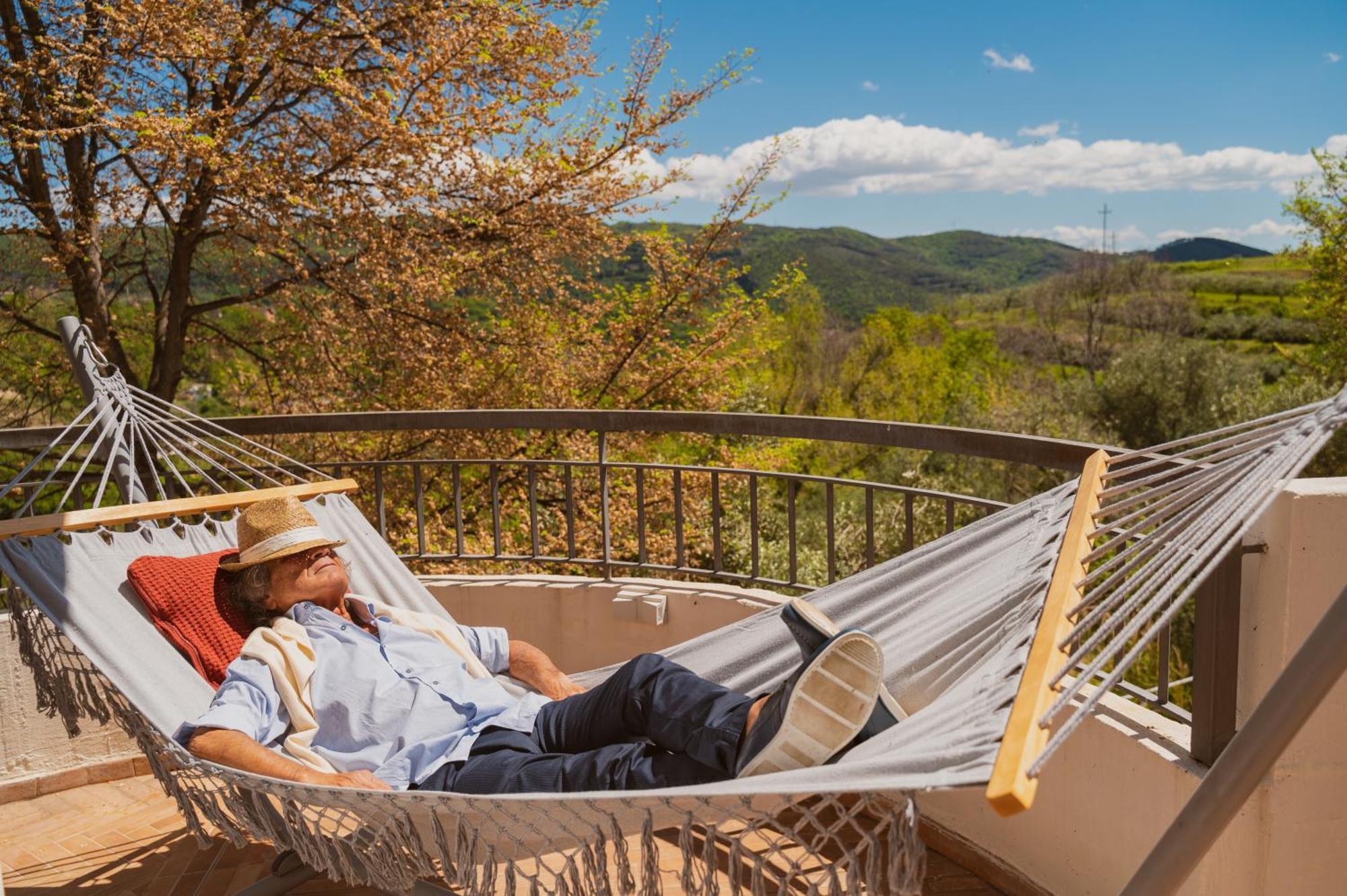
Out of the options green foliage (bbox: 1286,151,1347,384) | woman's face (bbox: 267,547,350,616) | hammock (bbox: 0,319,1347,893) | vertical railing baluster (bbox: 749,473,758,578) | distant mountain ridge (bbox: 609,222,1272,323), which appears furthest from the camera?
distant mountain ridge (bbox: 609,222,1272,323)

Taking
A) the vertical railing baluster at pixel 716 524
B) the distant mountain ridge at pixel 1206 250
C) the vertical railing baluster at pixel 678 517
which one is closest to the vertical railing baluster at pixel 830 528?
the vertical railing baluster at pixel 716 524

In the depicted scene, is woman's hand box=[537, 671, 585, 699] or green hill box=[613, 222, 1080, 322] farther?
green hill box=[613, 222, 1080, 322]

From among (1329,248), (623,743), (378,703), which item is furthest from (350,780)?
(1329,248)

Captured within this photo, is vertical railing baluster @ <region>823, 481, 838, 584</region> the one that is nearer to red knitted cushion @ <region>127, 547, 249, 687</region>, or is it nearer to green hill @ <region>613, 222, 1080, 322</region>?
red knitted cushion @ <region>127, 547, 249, 687</region>

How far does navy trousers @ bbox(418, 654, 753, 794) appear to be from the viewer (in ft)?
5.75

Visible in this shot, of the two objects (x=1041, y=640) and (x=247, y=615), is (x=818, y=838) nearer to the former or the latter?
(x=1041, y=640)

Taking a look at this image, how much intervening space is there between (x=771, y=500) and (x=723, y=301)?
17.7ft

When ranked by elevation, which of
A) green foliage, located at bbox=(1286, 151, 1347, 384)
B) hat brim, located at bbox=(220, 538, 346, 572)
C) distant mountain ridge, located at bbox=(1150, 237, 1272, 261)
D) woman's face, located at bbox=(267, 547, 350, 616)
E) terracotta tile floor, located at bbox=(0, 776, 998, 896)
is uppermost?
distant mountain ridge, located at bbox=(1150, 237, 1272, 261)

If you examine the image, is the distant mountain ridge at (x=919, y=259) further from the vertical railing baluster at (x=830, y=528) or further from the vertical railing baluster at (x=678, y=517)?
the vertical railing baluster at (x=830, y=528)

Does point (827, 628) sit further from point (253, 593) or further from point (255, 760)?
point (253, 593)

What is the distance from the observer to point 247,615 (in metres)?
2.30

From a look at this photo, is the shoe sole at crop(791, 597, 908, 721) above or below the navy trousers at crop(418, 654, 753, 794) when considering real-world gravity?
above

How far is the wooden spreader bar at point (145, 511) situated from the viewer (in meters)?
2.17

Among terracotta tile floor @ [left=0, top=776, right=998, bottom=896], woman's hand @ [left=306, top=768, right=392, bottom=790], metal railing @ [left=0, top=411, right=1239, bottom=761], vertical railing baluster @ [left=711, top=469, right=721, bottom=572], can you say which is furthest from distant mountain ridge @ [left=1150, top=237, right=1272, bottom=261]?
woman's hand @ [left=306, top=768, right=392, bottom=790]
